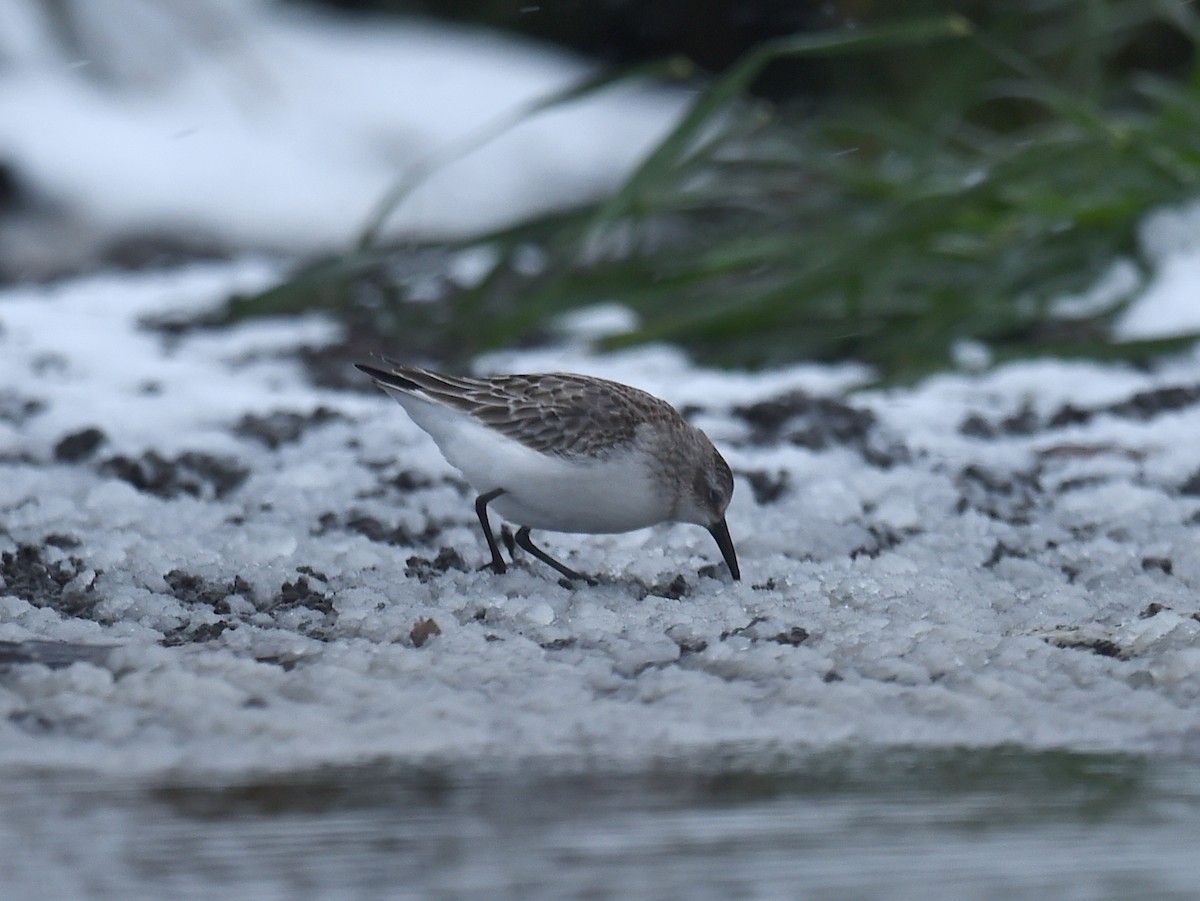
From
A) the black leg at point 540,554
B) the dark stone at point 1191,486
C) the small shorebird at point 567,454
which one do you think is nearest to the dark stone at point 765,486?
the small shorebird at point 567,454

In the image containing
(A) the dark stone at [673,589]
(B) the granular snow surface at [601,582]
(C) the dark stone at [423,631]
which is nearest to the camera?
(B) the granular snow surface at [601,582]

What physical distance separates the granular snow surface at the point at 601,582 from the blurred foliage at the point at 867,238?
18 centimetres

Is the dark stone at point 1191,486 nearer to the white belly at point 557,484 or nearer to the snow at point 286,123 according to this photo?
the white belly at point 557,484

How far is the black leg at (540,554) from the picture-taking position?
3230 millimetres

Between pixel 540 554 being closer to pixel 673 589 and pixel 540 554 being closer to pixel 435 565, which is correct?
pixel 435 565

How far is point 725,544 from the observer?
10.9 feet

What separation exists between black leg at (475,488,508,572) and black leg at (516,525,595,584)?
78 millimetres

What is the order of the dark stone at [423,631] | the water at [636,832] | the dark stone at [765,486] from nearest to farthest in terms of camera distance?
the water at [636,832]
the dark stone at [423,631]
the dark stone at [765,486]

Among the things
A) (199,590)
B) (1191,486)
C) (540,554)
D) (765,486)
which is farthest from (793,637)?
(1191,486)

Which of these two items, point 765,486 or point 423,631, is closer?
point 423,631

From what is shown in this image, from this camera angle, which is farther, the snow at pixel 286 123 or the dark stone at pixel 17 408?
the snow at pixel 286 123

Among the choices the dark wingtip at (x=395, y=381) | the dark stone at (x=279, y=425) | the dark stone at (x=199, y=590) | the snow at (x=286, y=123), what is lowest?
the snow at (x=286, y=123)

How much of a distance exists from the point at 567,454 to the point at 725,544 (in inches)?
13.7

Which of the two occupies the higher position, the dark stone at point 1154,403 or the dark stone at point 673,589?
the dark stone at point 673,589
